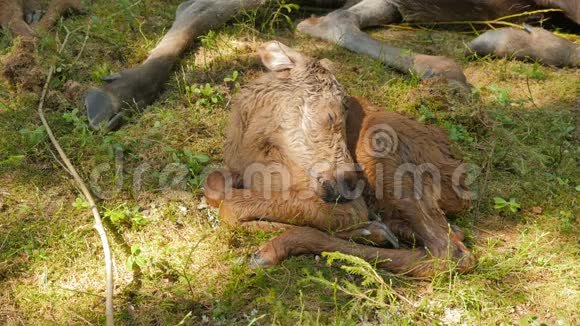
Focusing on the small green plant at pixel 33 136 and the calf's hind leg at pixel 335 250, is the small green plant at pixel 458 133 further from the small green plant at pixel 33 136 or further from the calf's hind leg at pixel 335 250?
the small green plant at pixel 33 136

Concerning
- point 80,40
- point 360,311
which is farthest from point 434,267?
point 80,40

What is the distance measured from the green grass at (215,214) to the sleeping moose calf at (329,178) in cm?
13

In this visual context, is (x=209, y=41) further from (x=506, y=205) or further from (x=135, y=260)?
(x=506, y=205)

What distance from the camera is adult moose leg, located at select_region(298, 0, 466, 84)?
16.3ft

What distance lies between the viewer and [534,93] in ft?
16.6

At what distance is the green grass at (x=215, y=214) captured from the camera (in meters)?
3.12

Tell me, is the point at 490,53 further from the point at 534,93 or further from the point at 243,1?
the point at 243,1

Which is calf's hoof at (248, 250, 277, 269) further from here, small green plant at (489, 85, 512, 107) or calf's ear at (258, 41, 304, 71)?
small green plant at (489, 85, 512, 107)

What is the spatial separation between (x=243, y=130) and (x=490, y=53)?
9.40ft

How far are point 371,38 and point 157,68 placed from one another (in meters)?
1.94

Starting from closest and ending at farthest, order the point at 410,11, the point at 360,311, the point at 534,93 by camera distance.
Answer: the point at 360,311 < the point at 534,93 < the point at 410,11

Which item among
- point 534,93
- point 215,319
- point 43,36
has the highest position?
point 43,36

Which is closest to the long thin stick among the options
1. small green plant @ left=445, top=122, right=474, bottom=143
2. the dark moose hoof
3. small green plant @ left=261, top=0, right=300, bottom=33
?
the dark moose hoof

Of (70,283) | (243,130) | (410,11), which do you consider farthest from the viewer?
(410,11)
